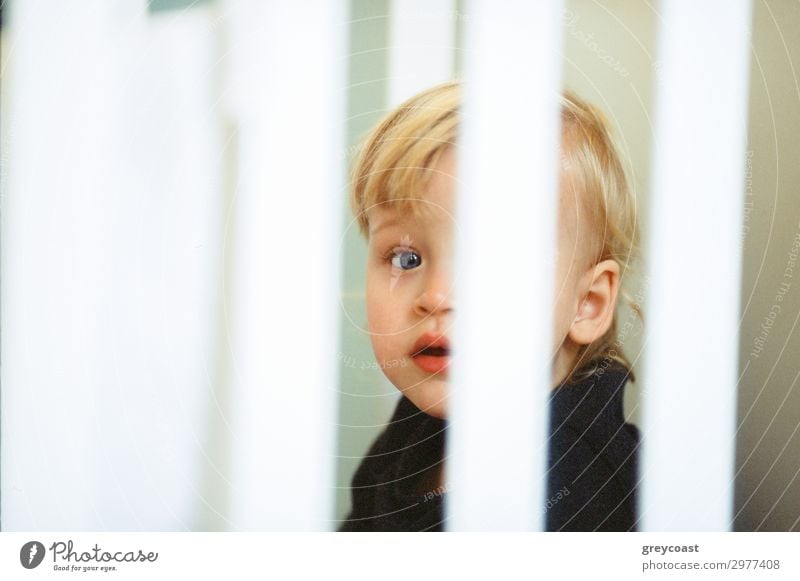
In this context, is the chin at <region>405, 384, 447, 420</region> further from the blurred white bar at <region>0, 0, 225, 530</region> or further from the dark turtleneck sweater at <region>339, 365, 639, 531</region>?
the blurred white bar at <region>0, 0, 225, 530</region>

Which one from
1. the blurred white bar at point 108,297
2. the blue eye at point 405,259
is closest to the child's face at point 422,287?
the blue eye at point 405,259

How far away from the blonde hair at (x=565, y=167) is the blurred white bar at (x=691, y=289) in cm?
3

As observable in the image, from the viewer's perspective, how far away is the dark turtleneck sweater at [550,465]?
1.74 ft

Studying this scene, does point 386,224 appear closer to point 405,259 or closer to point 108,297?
point 405,259

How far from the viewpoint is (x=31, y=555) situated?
52 cm

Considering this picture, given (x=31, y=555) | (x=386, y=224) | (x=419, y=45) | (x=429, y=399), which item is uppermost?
(x=419, y=45)

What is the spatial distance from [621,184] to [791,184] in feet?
0.41

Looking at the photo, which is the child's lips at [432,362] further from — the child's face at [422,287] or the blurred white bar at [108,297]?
the blurred white bar at [108,297]

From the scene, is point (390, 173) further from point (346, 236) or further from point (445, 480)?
point (445, 480)

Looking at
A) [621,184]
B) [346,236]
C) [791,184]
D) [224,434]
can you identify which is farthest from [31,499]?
[791,184]

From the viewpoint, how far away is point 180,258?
20.8 inches

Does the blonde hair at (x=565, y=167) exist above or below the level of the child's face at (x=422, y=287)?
above

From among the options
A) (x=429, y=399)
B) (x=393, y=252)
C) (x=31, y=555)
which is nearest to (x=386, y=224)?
(x=393, y=252)

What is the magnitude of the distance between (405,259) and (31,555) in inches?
12.6
